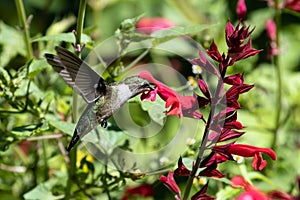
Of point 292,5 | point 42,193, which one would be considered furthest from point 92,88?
point 292,5

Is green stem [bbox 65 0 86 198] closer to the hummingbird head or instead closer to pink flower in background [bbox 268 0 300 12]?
the hummingbird head

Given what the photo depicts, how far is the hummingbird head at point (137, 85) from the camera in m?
1.07

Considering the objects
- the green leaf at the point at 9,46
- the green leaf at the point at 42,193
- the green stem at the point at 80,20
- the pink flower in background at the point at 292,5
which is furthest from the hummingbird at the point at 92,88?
the pink flower in background at the point at 292,5

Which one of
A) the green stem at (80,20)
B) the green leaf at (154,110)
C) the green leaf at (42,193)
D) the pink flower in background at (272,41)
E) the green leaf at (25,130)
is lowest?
the green leaf at (42,193)

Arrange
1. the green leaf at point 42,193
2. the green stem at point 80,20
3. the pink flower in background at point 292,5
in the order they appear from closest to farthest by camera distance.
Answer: the green stem at point 80,20 → the green leaf at point 42,193 → the pink flower in background at point 292,5

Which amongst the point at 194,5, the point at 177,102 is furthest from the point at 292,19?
Result: the point at 177,102

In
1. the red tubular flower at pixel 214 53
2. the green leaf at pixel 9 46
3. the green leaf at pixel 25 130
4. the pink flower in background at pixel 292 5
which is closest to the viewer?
the red tubular flower at pixel 214 53

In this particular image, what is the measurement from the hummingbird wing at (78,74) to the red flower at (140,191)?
465mm

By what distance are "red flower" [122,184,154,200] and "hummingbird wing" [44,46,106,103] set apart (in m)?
0.47

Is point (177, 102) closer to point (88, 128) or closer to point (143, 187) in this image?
point (88, 128)

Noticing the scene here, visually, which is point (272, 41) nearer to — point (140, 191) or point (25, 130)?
point (140, 191)

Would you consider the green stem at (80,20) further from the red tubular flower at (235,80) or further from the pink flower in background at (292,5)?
the pink flower in background at (292,5)

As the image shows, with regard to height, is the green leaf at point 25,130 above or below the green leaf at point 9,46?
below

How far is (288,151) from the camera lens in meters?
2.02
